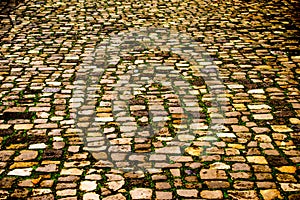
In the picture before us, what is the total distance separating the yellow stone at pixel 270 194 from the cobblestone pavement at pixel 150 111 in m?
0.01

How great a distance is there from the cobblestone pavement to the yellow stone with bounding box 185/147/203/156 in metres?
0.02

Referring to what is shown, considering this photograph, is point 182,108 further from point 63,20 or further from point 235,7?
point 235,7

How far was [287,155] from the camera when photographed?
4703 mm

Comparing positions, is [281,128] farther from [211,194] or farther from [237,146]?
[211,194]

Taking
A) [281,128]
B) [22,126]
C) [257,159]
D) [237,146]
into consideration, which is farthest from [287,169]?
[22,126]

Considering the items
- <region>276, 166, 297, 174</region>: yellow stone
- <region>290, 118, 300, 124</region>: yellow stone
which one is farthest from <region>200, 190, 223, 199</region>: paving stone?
<region>290, 118, 300, 124</region>: yellow stone

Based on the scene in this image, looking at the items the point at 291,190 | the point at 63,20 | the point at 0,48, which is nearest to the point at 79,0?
the point at 63,20

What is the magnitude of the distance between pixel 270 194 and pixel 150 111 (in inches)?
85.2

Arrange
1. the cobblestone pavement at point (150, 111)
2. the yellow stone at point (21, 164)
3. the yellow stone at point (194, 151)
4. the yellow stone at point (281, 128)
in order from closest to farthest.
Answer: the cobblestone pavement at point (150, 111), the yellow stone at point (21, 164), the yellow stone at point (194, 151), the yellow stone at point (281, 128)

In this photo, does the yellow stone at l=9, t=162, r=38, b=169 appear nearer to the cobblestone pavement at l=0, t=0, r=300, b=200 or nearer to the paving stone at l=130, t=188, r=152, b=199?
the cobblestone pavement at l=0, t=0, r=300, b=200

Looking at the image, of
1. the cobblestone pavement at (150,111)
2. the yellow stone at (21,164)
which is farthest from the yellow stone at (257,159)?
the yellow stone at (21,164)

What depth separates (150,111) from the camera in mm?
5742

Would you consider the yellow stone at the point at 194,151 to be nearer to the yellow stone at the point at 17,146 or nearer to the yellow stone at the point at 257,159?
the yellow stone at the point at 257,159

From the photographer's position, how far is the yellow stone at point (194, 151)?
4781 millimetres
